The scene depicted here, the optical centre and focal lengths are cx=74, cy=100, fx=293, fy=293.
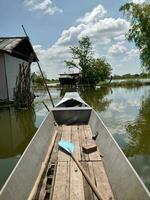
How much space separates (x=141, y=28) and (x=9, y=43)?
515 inches

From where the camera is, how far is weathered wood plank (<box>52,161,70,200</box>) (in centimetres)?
360

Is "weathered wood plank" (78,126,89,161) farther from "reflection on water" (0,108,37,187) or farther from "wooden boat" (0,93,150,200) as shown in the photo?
"reflection on water" (0,108,37,187)

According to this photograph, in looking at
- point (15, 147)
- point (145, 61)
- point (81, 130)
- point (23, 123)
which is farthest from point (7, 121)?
point (145, 61)

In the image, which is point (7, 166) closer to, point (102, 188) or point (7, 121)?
point (102, 188)

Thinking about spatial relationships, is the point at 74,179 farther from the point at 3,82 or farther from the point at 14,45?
the point at 14,45

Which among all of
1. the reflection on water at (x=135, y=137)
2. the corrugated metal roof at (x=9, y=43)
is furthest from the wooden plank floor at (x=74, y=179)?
the corrugated metal roof at (x=9, y=43)

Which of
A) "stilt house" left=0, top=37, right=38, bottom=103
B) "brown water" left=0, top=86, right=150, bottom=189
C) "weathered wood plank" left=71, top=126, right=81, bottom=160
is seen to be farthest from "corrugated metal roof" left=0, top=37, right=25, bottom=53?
"weathered wood plank" left=71, top=126, right=81, bottom=160

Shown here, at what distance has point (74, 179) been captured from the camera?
13.4 feet

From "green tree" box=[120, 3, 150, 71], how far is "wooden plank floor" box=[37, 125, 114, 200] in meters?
20.8

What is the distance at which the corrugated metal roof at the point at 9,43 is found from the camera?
51.4 ft

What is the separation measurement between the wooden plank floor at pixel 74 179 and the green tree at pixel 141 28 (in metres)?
20.8

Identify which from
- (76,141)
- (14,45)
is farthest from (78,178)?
(14,45)

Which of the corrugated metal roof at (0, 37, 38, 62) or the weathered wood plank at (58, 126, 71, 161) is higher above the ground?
the corrugated metal roof at (0, 37, 38, 62)

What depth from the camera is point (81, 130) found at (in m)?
7.51
